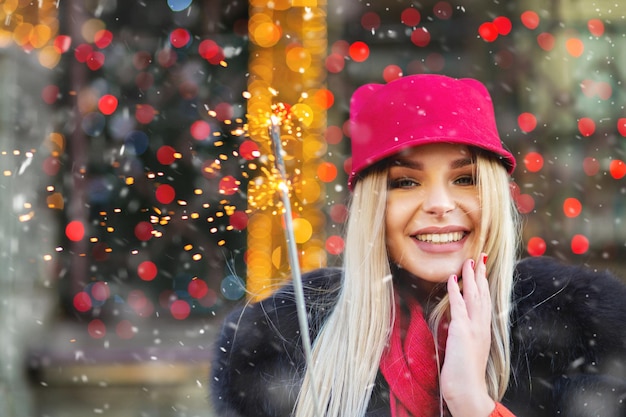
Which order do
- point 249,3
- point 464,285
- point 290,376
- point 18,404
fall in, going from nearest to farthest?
point 464,285
point 290,376
point 18,404
point 249,3

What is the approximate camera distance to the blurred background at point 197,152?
3.82 m

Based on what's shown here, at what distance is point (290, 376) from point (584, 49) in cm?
273

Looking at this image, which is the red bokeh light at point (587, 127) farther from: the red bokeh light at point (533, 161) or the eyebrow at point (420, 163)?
the eyebrow at point (420, 163)

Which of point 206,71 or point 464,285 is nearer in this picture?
point 464,285

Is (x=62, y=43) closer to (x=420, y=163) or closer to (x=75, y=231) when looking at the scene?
(x=75, y=231)

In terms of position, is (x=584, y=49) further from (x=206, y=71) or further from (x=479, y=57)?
(x=206, y=71)

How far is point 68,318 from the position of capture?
4105mm

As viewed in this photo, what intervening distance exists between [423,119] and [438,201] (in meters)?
0.17

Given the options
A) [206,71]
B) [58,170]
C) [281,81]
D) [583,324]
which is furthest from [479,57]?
[583,324]

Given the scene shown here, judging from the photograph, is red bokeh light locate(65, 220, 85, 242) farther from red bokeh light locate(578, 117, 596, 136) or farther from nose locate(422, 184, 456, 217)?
nose locate(422, 184, 456, 217)

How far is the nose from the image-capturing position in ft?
5.27

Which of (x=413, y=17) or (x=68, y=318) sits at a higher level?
(x=413, y=17)

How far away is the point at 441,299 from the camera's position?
172cm

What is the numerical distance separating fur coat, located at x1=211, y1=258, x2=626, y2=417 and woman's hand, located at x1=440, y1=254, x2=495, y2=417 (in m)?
0.16
